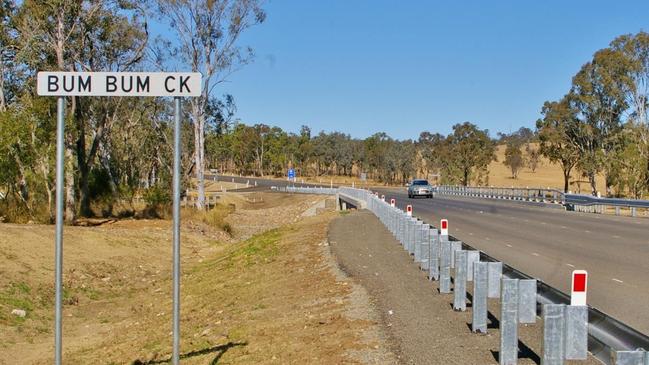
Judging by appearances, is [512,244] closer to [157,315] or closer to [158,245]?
[157,315]

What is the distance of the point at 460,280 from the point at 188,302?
301 inches

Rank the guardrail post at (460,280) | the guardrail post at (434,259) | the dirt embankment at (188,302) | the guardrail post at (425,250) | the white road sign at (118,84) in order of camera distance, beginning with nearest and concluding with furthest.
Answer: the white road sign at (118,84)
the dirt embankment at (188,302)
the guardrail post at (460,280)
the guardrail post at (434,259)
the guardrail post at (425,250)

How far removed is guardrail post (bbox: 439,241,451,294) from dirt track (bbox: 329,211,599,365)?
0.14 m

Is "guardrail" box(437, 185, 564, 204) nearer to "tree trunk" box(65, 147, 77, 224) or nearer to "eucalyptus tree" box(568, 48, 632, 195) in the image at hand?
"eucalyptus tree" box(568, 48, 632, 195)

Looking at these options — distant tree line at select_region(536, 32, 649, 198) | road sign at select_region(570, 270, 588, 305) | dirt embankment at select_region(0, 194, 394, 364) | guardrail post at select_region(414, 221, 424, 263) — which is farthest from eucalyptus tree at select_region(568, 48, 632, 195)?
road sign at select_region(570, 270, 588, 305)

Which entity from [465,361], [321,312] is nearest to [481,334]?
[465,361]

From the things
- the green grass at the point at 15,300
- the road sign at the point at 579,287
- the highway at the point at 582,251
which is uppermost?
the road sign at the point at 579,287

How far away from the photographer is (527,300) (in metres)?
6.85

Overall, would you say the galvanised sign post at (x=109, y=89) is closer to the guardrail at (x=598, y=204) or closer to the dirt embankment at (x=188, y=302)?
the dirt embankment at (x=188, y=302)

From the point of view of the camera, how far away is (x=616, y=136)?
66.4m

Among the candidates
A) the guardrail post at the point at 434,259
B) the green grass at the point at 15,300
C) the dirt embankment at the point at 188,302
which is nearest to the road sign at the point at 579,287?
the dirt embankment at the point at 188,302

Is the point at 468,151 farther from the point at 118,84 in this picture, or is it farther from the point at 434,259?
the point at 118,84

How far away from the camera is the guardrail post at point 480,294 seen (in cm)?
791

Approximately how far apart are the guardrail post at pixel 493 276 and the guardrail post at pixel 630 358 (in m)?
Result: 3.26
